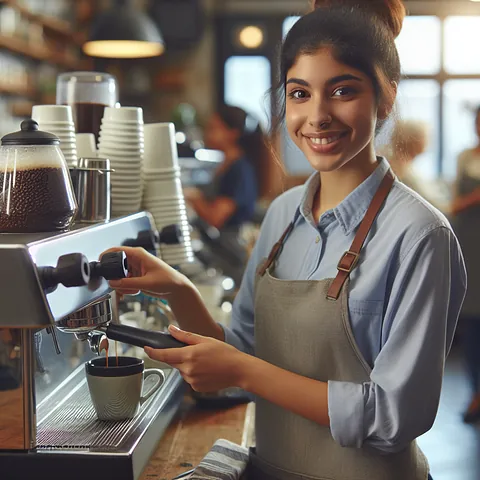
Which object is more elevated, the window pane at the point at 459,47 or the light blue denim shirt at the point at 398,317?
the window pane at the point at 459,47

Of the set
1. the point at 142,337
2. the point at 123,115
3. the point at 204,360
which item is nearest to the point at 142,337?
the point at 142,337

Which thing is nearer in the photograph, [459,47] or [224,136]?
[224,136]

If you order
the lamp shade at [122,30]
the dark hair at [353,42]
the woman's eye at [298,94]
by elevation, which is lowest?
the woman's eye at [298,94]

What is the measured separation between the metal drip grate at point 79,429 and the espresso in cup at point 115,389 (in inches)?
0.6

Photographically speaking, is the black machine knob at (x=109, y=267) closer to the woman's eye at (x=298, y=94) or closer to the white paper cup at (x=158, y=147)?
the woman's eye at (x=298, y=94)

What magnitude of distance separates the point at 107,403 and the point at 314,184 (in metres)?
0.57

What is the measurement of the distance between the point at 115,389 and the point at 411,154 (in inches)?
144

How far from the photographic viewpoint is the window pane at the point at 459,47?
27.4ft

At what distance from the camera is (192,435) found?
1674 millimetres

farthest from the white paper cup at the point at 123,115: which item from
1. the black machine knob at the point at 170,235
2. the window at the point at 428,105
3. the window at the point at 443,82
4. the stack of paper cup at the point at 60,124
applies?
the window at the point at 428,105

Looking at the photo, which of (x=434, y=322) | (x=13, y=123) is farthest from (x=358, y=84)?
(x=13, y=123)

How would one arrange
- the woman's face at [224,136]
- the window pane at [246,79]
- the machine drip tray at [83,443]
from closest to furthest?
the machine drip tray at [83,443], the woman's face at [224,136], the window pane at [246,79]

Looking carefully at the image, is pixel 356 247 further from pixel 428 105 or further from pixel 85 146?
pixel 428 105

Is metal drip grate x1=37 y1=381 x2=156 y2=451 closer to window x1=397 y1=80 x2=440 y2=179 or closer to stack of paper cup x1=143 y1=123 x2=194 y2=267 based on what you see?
stack of paper cup x1=143 y1=123 x2=194 y2=267
